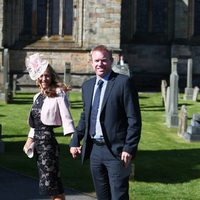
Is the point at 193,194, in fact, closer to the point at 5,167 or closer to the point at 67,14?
the point at 5,167

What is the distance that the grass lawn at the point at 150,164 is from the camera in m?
7.21

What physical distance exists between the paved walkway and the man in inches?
78.1

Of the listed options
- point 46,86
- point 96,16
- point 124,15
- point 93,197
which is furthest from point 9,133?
point 124,15

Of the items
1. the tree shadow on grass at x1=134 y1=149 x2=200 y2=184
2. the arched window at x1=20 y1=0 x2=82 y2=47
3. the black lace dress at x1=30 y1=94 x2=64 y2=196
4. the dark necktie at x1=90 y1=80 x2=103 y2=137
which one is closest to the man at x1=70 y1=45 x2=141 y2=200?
the dark necktie at x1=90 y1=80 x2=103 y2=137

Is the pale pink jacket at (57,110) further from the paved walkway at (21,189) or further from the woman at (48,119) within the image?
the paved walkway at (21,189)

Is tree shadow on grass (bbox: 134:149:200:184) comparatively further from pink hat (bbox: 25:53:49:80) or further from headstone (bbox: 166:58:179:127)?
pink hat (bbox: 25:53:49:80)

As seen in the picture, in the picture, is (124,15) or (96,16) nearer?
(96,16)

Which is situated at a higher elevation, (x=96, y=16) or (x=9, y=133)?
(x=96, y=16)

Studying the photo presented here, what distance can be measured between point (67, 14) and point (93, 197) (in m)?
18.3

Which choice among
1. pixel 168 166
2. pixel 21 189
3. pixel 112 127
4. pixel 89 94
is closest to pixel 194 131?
pixel 168 166

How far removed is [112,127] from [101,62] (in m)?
0.58

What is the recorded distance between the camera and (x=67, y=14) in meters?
24.2

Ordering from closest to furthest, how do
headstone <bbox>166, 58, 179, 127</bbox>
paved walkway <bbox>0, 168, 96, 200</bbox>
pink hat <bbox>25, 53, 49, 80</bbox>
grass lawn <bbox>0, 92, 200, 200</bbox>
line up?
pink hat <bbox>25, 53, 49, 80</bbox> < paved walkway <bbox>0, 168, 96, 200</bbox> < grass lawn <bbox>0, 92, 200, 200</bbox> < headstone <bbox>166, 58, 179, 127</bbox>

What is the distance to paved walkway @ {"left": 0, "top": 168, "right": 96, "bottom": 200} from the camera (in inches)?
261
